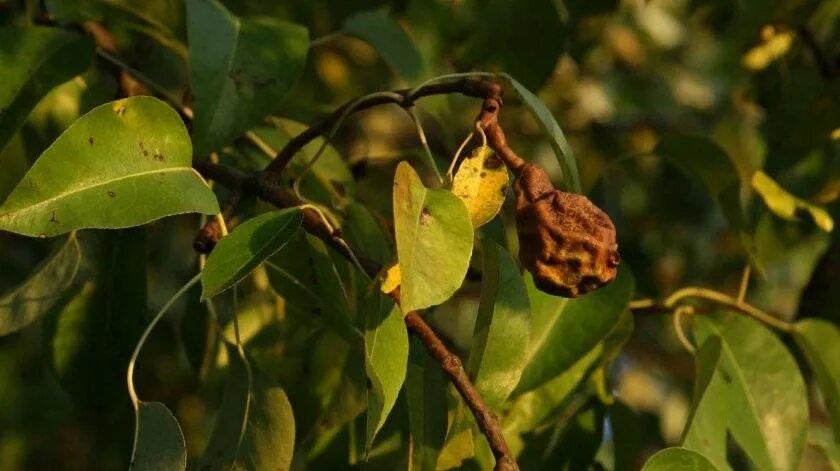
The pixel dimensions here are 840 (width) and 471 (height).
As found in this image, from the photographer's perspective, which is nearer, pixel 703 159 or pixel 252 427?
pixel 252 427

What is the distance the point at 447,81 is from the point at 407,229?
15cm

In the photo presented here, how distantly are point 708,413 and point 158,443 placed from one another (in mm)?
417

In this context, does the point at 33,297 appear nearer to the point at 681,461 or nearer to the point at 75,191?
the point at 75,191

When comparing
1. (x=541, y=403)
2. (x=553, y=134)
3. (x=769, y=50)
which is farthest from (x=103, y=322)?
(x=769, y=50)

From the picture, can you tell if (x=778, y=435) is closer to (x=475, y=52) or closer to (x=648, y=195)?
(x=475, y=52)

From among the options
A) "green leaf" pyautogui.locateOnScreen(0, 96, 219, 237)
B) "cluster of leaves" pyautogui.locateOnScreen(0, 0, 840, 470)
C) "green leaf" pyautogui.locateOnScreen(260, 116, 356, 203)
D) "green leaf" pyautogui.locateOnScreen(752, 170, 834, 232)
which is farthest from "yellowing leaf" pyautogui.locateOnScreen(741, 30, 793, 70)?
"green leaf" pyautogui.locateOnScreen(0, 96, 219, 237)

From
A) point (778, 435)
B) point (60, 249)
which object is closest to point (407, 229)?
point (60, 249)

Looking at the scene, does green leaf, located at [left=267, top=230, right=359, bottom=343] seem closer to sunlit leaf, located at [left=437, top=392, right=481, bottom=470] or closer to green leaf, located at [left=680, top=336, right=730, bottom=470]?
sunlit leaf, located at [left=437, top=392, right=481, bottom=470]

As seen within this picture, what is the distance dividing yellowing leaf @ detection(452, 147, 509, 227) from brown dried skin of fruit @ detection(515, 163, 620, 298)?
1cm

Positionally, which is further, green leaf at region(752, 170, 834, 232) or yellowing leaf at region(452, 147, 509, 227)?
green leaf at region(752, 170, 834, 232)

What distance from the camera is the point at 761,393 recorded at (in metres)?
1.00

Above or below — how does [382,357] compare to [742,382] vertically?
above

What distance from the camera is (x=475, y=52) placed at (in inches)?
47.3

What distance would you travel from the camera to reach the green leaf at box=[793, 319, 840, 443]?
1.04 metres
